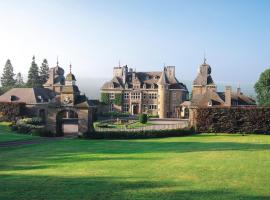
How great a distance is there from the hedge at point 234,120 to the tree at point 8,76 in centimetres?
8116

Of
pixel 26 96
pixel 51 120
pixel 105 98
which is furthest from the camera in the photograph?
pixel 105 98

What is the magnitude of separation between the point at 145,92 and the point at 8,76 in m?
55.9

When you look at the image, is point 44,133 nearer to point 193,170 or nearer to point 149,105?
point 193,170

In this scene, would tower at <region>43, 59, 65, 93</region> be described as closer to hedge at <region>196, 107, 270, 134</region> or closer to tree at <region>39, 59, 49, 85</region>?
tree at <region>39, 59, 49, 85</region>

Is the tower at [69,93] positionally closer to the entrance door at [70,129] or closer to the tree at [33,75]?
the entrance door at [70,129]

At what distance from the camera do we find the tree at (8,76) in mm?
110375

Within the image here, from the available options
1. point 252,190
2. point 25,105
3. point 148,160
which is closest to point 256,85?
point 25,105

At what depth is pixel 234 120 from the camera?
4334 centimetres

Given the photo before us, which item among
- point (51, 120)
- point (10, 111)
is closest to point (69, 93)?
point (51, 120)

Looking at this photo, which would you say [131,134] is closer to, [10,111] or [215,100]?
[215,100]

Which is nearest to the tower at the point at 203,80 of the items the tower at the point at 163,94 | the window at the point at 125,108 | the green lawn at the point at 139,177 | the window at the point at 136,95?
the tower at the point at 163,94

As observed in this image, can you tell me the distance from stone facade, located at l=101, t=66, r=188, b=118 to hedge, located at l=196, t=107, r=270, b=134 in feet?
86.4

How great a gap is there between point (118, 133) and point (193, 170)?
906 inches

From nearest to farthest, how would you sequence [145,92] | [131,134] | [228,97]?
1. [131,134]
2. [228,97]
3. [145,92]
